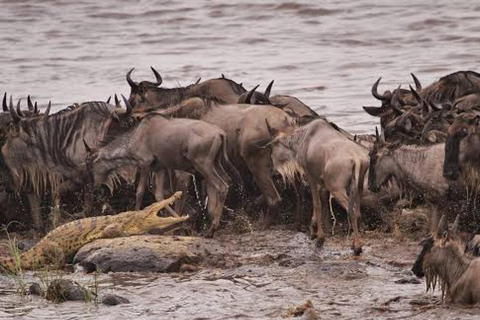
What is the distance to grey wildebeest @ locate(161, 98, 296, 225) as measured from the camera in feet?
47.6

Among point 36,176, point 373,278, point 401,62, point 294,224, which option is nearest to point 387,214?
point 294,224

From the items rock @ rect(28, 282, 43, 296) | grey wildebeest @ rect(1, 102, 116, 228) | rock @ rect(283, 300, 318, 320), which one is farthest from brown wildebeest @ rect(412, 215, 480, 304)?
grey wildebeest @ rect(1, 102, 116, 228)

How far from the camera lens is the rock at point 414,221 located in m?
13.7

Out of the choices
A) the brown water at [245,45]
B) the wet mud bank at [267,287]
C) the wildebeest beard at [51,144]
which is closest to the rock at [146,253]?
the wet mud bank at [267,287]

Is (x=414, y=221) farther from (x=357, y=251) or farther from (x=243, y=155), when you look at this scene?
(x=243, y=155)

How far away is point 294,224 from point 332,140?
4.49 ft

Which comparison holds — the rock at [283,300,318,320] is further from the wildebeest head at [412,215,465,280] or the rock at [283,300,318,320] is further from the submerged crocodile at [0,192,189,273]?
the submerged crocodile at [0,192,189,273]

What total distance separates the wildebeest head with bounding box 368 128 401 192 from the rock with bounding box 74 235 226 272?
5.39ft

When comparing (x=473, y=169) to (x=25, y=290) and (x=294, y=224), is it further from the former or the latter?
(x=25, y=290)

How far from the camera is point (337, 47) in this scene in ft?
97.3

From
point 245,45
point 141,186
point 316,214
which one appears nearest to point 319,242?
point 316,214

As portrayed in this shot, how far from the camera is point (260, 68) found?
2702 centimetres

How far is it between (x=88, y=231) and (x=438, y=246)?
3890 mm

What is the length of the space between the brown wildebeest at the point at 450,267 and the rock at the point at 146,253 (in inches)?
88.7
